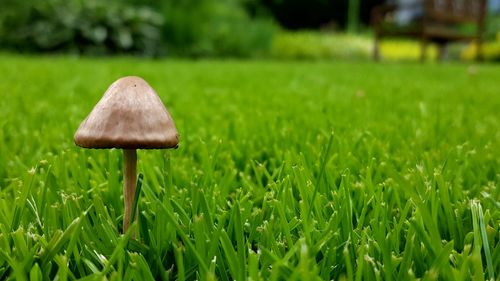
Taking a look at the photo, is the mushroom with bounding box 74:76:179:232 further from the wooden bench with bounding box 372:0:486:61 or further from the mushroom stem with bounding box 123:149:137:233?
the wooden bench with bounding box 372:0:486:61

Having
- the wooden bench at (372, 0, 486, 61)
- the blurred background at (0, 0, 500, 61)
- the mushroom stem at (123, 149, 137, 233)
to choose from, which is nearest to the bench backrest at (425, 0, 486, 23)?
the wooden bench at (372, 0, 486, 61)

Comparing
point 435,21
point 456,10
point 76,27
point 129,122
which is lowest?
point 129,122

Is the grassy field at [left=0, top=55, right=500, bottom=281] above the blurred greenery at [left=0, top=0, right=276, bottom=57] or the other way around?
the other way around

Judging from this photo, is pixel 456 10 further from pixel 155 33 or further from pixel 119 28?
pixel 119 28

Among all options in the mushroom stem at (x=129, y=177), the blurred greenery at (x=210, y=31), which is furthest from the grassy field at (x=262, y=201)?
the blurred greenery at (x=210, y=31)

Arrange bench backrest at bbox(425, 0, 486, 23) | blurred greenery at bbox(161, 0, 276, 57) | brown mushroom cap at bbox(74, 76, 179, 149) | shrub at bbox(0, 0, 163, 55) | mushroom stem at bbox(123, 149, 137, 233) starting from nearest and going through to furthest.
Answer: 1. brown mushroom cap at bbox(74, 76, 179, 149)
2. mushroom stem at bbox(123, 149, 137, 233)
3. shrub at bbox(0, 0, 163, 55)
4. blurred greenery at bbox(161, 0, 276, 57)
5. bench backrest at bbox(425, 0, 486, 23)

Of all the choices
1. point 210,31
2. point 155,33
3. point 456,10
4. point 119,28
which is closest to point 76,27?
point 119,28

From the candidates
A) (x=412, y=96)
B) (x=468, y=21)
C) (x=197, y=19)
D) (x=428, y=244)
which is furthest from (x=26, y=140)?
(x=468, y=21)

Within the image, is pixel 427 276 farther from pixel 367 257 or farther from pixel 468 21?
pixel 468 21
